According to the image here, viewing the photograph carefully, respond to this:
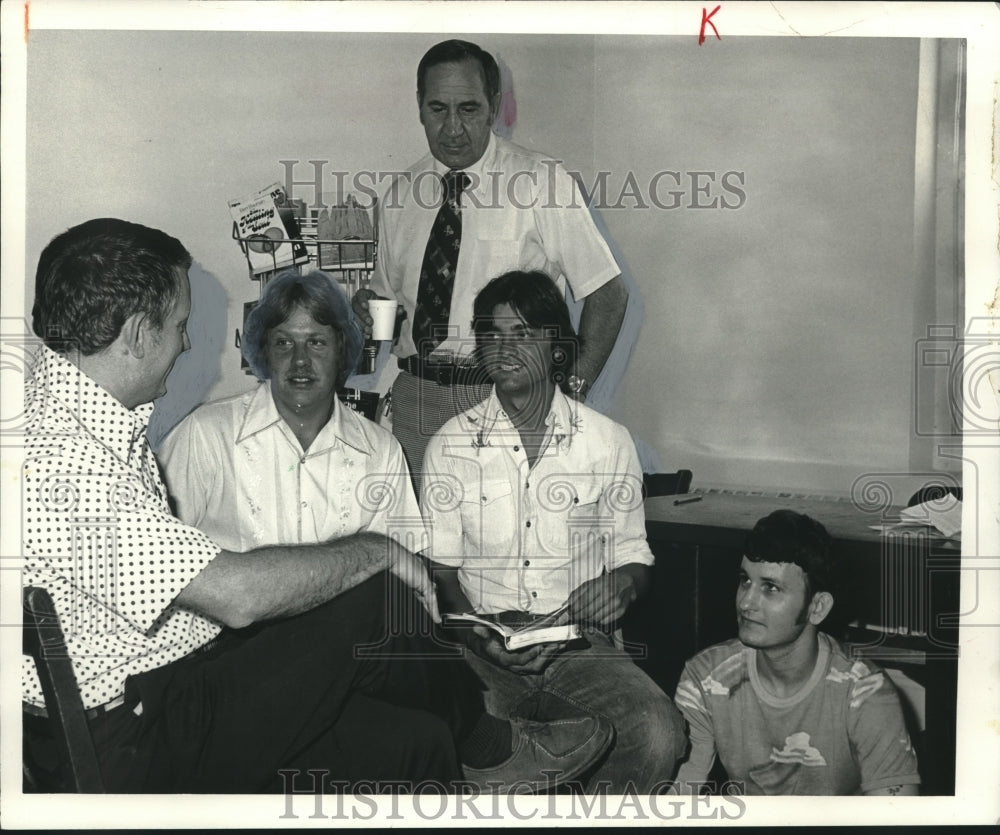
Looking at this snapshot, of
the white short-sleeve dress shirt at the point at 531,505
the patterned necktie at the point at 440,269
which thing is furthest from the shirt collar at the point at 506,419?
the patterned necktie at the point at 440,269

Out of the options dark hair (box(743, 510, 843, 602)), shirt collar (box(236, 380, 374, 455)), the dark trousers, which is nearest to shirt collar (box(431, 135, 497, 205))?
shirt collar (box(236, 380, 374, 455))

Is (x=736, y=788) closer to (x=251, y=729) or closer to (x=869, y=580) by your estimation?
(x=869, y=580)

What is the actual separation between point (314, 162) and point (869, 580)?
1.88m

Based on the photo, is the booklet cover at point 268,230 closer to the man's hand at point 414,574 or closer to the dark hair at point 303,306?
the dark hair at point 303,306

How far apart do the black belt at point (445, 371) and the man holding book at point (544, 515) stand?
0.04 metres

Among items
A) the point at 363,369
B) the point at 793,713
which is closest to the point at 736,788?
the point at 793,713

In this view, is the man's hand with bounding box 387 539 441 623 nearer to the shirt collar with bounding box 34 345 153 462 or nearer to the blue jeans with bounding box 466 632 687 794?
the blue jeans with bounding box 466 632 687 794

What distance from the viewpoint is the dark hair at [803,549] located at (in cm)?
278

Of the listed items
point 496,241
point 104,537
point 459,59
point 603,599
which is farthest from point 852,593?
point 104,537

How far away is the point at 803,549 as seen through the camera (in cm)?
278

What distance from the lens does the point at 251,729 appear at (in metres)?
2.65

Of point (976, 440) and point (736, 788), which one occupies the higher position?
point (976, 440)

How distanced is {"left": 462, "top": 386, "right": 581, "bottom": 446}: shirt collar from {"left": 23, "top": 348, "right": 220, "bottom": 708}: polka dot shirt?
745 millimetres

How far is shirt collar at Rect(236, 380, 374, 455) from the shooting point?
273cm
